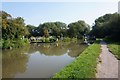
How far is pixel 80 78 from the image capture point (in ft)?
28.2

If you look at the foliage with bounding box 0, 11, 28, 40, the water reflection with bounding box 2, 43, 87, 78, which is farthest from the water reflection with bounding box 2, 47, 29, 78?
the foliage with bounding box 0, 11, 28, 40

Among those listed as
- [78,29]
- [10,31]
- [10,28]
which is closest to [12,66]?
[10,31]

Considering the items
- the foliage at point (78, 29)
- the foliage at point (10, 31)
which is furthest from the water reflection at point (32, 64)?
the foliage at point (78, 29)

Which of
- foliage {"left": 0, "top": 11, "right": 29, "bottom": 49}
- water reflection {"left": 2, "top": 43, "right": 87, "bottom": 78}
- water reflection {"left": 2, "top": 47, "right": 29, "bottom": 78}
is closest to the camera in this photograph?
water reflection {"left": 2, "top": 43, "right": 87, "bottom": 78}

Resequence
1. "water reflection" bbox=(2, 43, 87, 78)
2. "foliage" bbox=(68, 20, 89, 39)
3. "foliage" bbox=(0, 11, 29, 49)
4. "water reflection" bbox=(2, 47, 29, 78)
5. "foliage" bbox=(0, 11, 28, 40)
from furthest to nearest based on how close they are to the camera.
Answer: "foliage" bbox=(68, 20, 89, 39)
"foliage" bbox=(0, 11, 28, 40)
"foliage" bbox=(0, 11, 29, 49)
"water reflection" bbox=(2, 47, 29, 78)
"water reflection" bbox=(2, 43, 87, 78)

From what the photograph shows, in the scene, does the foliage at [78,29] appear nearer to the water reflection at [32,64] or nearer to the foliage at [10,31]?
the foliage at [10,31]

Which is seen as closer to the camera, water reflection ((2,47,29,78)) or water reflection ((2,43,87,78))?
water reflection ((2,43,87,78))

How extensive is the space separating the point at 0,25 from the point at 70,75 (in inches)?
947

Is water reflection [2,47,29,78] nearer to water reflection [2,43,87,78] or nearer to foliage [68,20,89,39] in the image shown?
water reflection [2,43,87,78]

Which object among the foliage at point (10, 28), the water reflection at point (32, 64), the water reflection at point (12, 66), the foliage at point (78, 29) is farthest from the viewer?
the foliage at point (78, 29)

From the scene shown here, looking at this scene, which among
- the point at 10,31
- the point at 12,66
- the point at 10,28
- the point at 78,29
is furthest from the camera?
the point at 78,29

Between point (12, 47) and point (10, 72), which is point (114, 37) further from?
point (10, 72)

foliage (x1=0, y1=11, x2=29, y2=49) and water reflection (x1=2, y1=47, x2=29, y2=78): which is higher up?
foliage (x1=0, y1=11, x2=29, y2=49)

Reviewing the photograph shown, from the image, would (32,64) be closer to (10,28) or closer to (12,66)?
(12,66)
